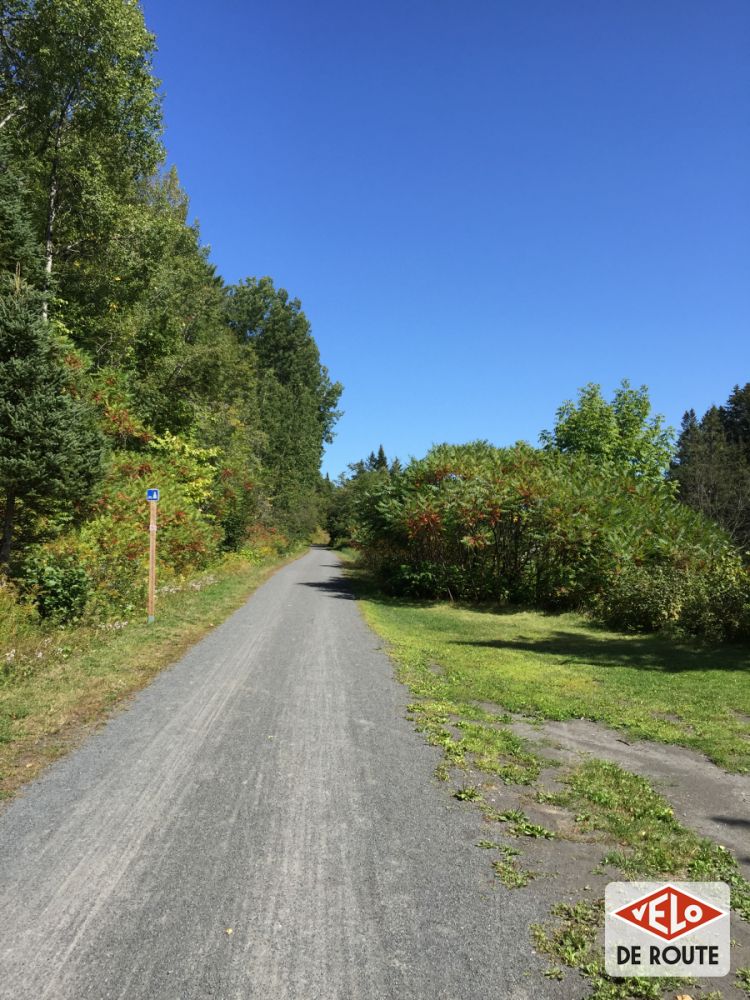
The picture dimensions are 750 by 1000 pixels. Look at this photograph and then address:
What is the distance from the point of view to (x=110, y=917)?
299cm

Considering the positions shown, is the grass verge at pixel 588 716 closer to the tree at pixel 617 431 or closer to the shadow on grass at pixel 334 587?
the shadow on grass at pixel 334 587

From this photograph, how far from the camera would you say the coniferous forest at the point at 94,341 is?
10734mm

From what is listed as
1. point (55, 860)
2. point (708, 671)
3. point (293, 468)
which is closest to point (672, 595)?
point (708, 671)

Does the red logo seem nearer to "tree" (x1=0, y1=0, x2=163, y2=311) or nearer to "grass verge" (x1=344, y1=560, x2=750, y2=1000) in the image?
"grass verge" (x1=344, y1=560, x2=750, y2=1000)

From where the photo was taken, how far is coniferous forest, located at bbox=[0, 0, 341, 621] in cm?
1073

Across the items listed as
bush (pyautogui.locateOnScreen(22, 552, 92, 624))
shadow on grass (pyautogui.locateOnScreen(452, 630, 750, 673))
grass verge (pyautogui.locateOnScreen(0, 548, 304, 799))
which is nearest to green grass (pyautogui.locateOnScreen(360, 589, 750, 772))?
shadow on grass (pyautogui.locateOnScreen(452, 630, 750, 673))

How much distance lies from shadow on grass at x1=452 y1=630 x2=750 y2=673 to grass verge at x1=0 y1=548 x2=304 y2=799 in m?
6.15

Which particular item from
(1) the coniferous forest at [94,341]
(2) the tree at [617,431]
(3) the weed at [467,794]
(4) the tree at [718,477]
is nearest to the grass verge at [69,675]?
(1) the coniferous forest at [94,341]

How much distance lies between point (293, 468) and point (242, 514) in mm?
21528

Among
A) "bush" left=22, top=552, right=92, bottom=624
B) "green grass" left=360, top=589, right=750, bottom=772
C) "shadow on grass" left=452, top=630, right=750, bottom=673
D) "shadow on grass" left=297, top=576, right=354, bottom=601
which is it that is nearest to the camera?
"green grass" left=360, top=589, right=750, bottom=772

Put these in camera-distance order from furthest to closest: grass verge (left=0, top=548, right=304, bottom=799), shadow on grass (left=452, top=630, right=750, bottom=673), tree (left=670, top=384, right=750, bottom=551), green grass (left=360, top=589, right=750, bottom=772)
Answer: tree (left=670, top=384, right=750, bottom=551), shadow on grass (left=452, top=630, right=750, bottom=673), green grass (left=360, top=589, right=750, bottom=772), grass verge (left=0, top=548, right=304, bottom=799)

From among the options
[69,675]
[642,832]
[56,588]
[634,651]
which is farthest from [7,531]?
[634,651]

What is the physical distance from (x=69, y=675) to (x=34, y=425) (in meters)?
5.15

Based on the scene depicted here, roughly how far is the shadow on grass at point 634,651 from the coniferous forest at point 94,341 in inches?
338
